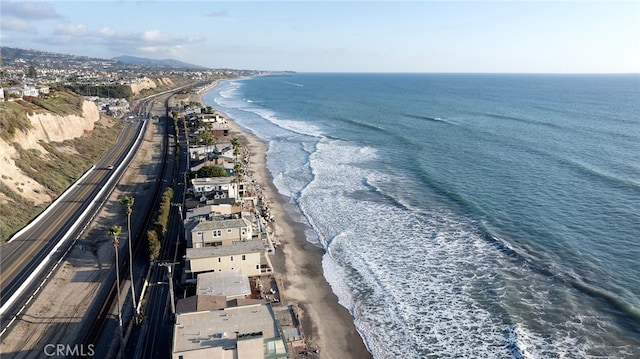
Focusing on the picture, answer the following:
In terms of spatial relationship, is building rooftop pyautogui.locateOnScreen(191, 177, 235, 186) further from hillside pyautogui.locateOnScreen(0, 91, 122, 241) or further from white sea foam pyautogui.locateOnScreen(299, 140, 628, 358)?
hillside pyautogui.locateOnScreen(0, 91, 122, 241)

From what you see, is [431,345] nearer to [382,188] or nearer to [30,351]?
[30,351]

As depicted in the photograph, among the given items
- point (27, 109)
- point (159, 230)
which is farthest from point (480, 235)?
point (27, 109)

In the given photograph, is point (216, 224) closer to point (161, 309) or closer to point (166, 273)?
point (166, 273)

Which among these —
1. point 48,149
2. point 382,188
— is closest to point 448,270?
point 382,188

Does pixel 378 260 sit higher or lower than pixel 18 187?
lower

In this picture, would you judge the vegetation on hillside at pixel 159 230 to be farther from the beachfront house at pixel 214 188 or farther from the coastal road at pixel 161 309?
the beachfront house at pixel 214 188

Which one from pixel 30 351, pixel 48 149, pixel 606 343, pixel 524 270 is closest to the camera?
pixel 30 351

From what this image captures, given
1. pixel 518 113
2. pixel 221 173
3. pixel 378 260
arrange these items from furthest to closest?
pixel 518 113 → pixel 221 173 → pixel 378 260

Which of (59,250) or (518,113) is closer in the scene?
(59,250)

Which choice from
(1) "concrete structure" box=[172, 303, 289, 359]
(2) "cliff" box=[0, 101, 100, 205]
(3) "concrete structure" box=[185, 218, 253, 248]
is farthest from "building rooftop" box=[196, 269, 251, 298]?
(2) "cliff" box=[0, 101, 100, 205]
